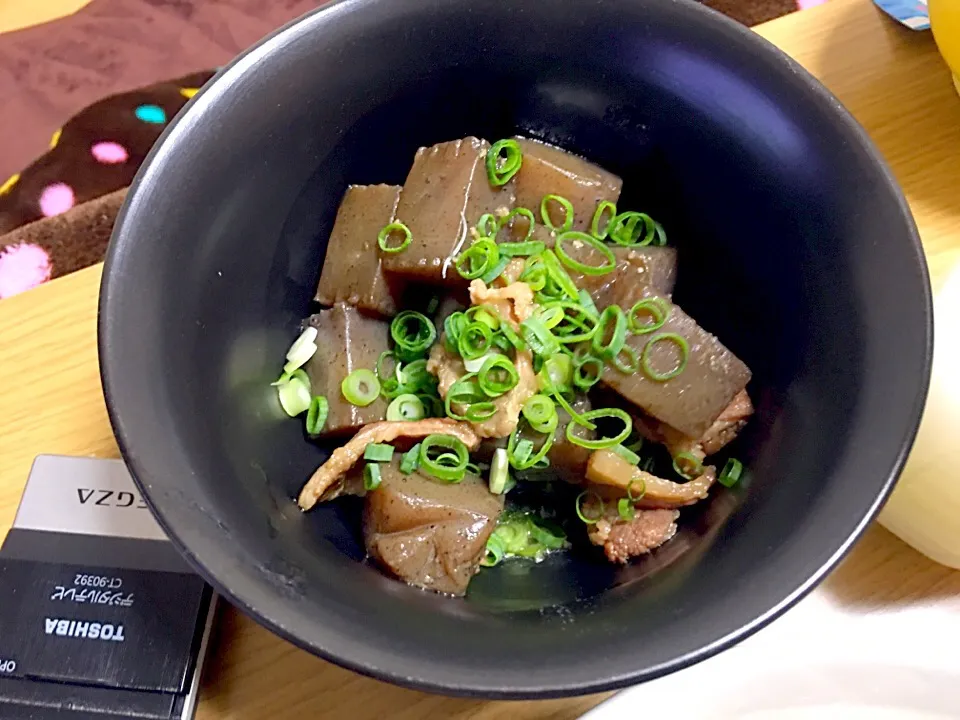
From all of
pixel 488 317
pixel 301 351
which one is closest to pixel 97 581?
pixel 301 351

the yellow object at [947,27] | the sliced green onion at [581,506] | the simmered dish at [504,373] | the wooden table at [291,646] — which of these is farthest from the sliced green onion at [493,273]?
the yellow object at [947,27]

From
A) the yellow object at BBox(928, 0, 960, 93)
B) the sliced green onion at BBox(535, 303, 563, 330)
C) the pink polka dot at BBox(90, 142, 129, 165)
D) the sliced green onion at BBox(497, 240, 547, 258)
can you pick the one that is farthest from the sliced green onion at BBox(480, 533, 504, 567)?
the pink polka dot at BBox(90, 142, 129, 165)

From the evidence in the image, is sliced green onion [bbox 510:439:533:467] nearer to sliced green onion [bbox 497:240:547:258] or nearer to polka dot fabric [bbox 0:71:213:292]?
sliced green onion [bbox 497:240:547:258]

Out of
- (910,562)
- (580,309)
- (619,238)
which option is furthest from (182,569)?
(910,562)

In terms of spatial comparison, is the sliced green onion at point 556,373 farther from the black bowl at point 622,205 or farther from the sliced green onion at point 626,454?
the black bowl at point 622,205

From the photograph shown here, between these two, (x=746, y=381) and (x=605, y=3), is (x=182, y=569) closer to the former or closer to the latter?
(x=746, y=381)

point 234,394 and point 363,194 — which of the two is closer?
point 234,394
